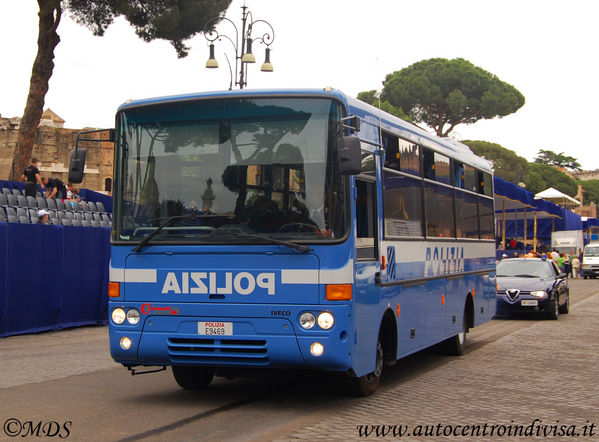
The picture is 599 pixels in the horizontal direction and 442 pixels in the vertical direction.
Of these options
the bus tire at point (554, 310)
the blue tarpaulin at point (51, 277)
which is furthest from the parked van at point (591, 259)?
the blue tarpaulin at point (51, 277)

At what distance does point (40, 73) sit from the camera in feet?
95.4

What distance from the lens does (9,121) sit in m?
57.8

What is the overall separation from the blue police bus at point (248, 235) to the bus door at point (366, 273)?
0.8 inches

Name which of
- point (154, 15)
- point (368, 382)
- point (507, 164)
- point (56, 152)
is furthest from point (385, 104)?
point (368, 382)

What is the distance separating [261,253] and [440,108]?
203 feet

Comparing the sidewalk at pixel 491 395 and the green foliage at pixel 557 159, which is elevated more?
the green foliage at pixel 557 159

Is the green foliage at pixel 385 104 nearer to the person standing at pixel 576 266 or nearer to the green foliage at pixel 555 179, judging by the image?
the person standing at pixel 576 266

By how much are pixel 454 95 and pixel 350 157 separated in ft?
200

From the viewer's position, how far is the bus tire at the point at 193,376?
9.30 meters

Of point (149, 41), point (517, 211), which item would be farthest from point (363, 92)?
point (149, 41)

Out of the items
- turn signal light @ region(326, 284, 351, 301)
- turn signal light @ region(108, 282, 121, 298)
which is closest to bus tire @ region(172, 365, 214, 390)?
turn signal light @ region(108, 282, 121, 298)

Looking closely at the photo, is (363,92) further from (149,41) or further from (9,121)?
(149,41)

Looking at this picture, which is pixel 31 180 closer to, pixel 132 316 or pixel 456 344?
pixel 456 344

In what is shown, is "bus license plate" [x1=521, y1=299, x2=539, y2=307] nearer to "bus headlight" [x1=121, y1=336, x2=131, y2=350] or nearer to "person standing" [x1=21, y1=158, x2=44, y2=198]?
"person standing" [x1=21, y1=158, x2=44, y2=198]
